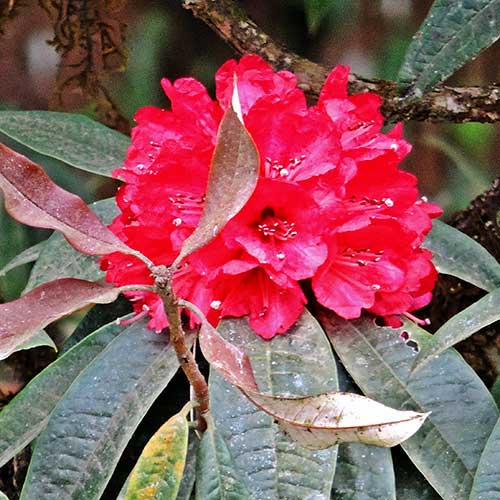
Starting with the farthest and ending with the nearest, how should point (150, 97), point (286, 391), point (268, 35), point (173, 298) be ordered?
point (150, 97) → point (268, 35) → point (286, 391) → point (173, 298)

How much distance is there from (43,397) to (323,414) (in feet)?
1.10

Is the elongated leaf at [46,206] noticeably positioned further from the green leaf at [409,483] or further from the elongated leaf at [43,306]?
the green leaf at [409,483]

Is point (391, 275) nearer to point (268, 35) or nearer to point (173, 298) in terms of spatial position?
point (173, 298)

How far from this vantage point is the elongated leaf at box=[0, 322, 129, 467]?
2.43 feet

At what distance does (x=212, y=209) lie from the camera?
56 centimetres

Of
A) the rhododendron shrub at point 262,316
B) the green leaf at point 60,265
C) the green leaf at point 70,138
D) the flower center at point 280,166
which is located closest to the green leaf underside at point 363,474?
the rhododendron shrub at point 262,316

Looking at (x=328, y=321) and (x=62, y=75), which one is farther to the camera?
(x=62, y=75)

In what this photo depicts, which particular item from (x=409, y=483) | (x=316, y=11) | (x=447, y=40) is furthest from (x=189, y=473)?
(x=316, y=11)

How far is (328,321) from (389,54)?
53 cm

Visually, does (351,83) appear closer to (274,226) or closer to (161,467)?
(274,226)

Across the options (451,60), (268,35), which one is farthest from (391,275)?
(268,35)

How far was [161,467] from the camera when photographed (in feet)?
1.90

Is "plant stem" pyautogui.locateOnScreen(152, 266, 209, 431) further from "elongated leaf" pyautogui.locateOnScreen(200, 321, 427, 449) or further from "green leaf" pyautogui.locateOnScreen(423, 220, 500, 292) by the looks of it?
"green leaf" pyautogui.locateOnScreen(423, 220, 500, 292)

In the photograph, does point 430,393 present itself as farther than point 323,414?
Yes
